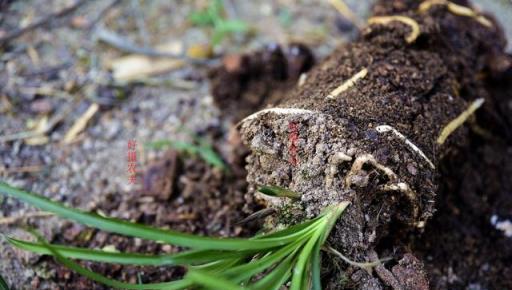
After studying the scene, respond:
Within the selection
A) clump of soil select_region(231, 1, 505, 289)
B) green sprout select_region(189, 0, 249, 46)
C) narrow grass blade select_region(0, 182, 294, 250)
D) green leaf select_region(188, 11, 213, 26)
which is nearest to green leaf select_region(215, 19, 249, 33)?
green sprout select_region(189, 0, 249, 46)

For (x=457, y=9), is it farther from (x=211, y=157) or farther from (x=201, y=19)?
(x=201, y=19)

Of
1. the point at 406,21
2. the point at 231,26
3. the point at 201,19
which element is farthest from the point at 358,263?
the point at 201,19

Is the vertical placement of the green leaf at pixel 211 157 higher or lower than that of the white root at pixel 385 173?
lower

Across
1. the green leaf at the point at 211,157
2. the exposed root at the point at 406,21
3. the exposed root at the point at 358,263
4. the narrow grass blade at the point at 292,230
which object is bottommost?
the green leaf at the point at 211,157

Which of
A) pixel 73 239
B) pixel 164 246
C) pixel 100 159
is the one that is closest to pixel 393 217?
pixel 164 246

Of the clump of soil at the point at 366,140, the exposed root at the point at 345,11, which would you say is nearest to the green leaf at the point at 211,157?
the clump of soil at the point at 366,140

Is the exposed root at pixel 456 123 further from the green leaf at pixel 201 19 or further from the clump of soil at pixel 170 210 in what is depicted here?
the green leaf at pixel 201 19
